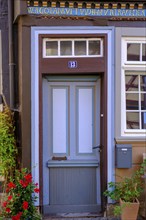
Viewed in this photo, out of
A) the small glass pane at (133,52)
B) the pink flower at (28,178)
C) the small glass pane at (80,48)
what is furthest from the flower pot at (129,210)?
the small glass pane at (80,48)

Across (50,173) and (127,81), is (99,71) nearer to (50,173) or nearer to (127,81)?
(127,81)

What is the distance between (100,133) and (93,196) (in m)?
1.07

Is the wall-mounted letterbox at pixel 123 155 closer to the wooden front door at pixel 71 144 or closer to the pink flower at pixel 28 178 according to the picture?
the wooden front door at pixel 71 144

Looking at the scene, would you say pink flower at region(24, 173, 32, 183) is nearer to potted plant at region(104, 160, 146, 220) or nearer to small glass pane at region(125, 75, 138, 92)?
potted plant at region(104, 160, 146, 220)

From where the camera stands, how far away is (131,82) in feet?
22.8

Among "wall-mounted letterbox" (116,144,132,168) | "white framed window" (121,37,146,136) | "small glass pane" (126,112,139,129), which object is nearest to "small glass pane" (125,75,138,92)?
"white framed window" (121,37,146,136)

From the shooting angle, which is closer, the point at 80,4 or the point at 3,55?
the point at 80,4

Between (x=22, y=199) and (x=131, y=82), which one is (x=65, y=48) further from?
(x=22, y=199)

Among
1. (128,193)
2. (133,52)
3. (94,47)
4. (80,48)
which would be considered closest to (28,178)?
(128,193)

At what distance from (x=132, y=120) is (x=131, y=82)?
63cm

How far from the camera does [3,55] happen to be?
725cm

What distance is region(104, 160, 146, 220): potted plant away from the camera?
6.36 metres

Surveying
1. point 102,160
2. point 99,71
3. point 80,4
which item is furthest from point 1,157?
point 80,4

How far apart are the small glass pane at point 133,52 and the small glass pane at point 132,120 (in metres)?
0.90
